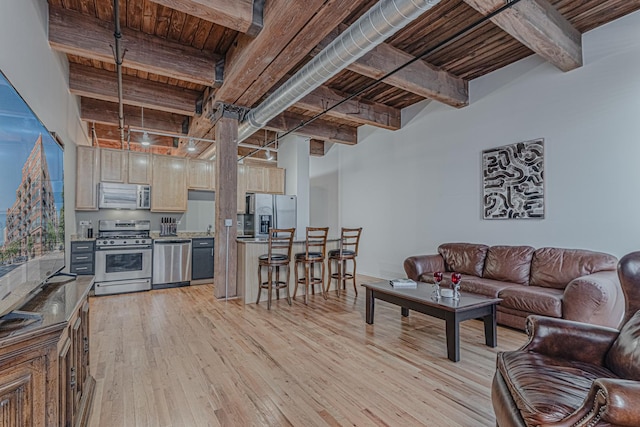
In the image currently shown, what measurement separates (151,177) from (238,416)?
5.16 metres

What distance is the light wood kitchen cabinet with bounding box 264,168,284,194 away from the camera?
7293 millimetres

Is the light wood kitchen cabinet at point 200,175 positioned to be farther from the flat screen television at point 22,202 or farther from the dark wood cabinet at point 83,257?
the flat screen television at point 22,202

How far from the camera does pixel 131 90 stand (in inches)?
186

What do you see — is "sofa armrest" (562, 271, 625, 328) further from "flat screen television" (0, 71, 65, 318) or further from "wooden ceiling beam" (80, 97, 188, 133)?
"wooden ceiling beam" (80, 97, 188, 133)

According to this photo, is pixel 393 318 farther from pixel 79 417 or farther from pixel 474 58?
pixel 474 58

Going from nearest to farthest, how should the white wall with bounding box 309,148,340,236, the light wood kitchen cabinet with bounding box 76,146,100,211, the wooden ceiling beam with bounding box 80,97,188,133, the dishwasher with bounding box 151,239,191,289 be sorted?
the light wood kitchen cabinet with bounding box 76,146,100,211 → the dishwasher with bounding box 151,239,191,289 → the wooden ceiling beam with bounding box 80,97,188,133 → the white wall with bounding box 309,148,340,236

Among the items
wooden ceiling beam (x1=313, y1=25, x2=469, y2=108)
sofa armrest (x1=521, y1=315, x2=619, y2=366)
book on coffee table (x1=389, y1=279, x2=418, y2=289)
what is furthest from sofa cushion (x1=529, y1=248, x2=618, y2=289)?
wooden ceiling beam (x1=313, y1=25, x2=469, y2=108)

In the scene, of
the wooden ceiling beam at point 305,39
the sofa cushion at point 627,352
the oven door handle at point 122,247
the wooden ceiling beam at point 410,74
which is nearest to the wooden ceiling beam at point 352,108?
the wooden ceiling beam at point 305,39

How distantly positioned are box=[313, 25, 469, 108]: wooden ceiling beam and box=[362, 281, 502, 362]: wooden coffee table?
2.56m

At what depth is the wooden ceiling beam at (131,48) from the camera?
328cm

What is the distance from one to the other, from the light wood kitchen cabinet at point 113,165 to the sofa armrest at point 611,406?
6.51 m

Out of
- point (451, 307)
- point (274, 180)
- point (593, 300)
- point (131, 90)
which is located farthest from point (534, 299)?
point (131, 90)

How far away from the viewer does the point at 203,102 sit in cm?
522

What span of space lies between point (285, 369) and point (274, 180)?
5.25m
